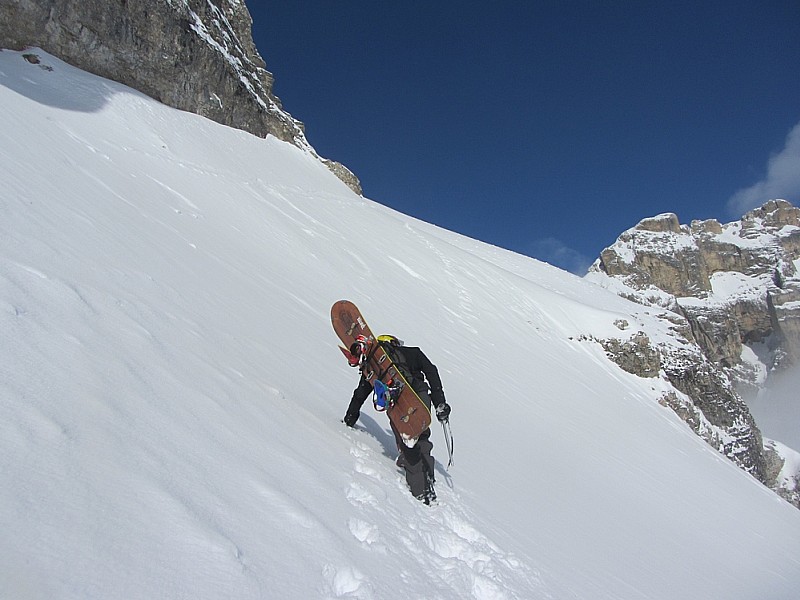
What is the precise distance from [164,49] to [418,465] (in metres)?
26.9

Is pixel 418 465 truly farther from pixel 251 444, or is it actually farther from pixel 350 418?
pixel 251 444

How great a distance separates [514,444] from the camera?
6734 millimetres

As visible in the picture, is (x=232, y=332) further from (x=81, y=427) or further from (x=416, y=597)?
(x=416, y=597)

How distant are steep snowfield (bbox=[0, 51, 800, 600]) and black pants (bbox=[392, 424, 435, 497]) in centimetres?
16

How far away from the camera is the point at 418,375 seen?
166 inches

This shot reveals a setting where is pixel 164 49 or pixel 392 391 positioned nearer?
pixel 392 391

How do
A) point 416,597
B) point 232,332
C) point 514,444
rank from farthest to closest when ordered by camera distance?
point 514,444 → point 232,332 → point 416,597

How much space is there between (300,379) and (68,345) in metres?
2.63

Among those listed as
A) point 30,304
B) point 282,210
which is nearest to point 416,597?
point 30,304

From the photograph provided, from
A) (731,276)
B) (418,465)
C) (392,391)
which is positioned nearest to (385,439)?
(392,391)

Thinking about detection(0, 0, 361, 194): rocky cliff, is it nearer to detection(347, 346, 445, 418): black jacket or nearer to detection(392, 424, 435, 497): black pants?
detection(347, 346, 445, 418): black jacket

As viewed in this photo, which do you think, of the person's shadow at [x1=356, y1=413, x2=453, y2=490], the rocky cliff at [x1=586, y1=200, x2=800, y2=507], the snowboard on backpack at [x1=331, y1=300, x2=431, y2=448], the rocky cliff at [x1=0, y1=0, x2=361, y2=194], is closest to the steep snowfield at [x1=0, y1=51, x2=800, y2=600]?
the person's shadow at [x1=356, y1=413, x2=453, y2=490]

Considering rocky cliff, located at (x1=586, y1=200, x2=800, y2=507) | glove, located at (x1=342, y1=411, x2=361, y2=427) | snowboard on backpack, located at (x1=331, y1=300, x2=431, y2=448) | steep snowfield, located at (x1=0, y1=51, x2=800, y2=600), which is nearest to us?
steep snowfield, located at (x1=0, y1=51, x2=800, y2=600)

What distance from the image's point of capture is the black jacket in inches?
159
